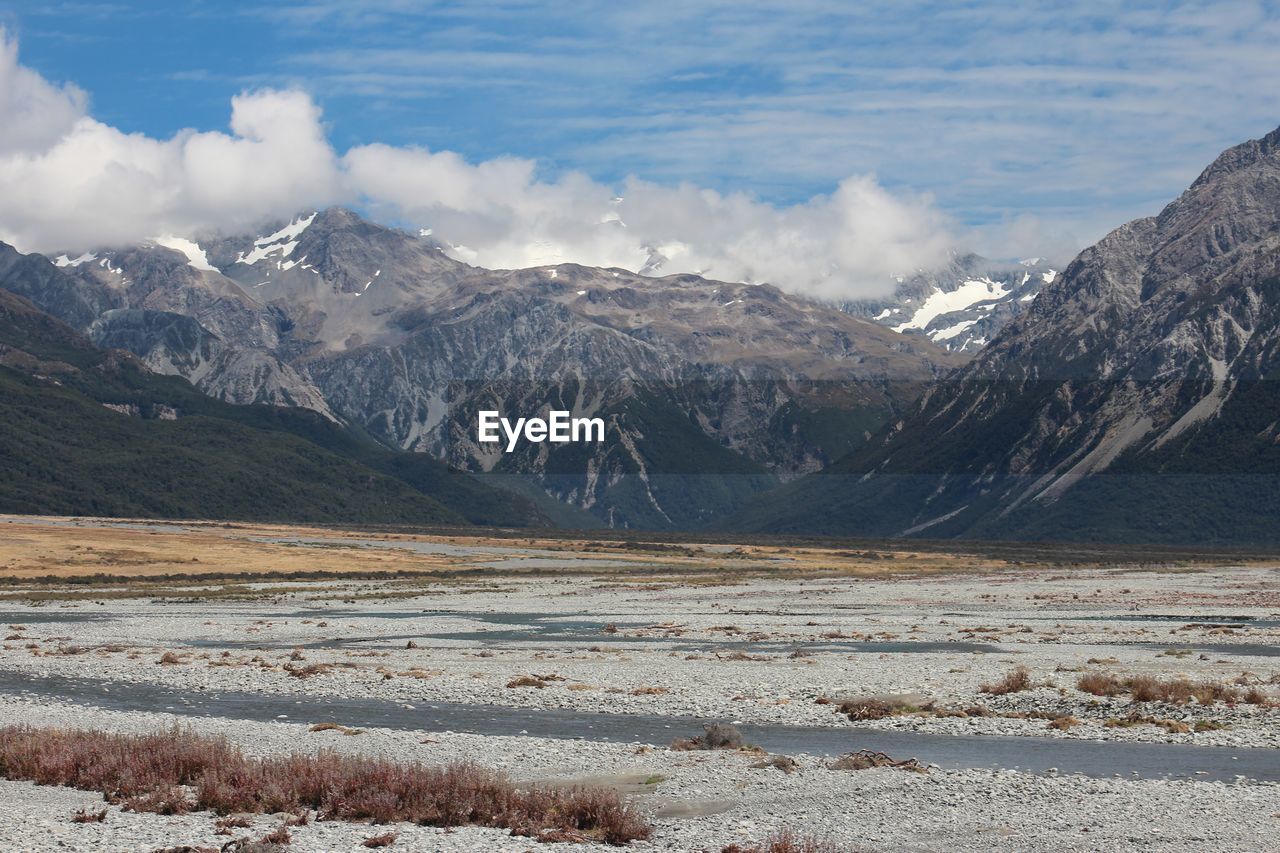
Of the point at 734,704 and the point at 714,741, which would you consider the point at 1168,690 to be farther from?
the point at 714,741

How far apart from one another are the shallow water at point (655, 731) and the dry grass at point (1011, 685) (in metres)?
8.68

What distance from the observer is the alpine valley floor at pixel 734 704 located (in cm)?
3167

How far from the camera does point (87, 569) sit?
527 ft

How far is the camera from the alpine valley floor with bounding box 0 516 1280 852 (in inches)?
1247

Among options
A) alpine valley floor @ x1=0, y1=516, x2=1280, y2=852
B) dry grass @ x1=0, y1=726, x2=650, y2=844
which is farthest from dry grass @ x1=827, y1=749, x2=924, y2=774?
dry grass @ x1=0, y1=726, x2=650, y2=844

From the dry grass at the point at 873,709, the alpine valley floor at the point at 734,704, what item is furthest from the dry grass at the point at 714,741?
the dry grass at the point at 873,709

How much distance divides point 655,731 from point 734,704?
632cm

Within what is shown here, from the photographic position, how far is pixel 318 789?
33.0m

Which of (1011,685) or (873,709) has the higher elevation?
(1011,685)

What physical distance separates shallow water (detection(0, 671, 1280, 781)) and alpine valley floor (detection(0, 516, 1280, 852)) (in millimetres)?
188

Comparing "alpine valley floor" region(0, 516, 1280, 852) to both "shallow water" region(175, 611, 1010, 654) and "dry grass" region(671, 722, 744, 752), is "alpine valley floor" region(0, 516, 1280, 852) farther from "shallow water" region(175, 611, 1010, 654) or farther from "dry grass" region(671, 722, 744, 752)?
"dry grass" region(671, 722, 744, 752)

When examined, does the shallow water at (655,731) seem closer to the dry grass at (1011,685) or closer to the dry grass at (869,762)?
the dry grass at (869,762)

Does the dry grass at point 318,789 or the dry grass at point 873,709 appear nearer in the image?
the dry grass at point 318,789

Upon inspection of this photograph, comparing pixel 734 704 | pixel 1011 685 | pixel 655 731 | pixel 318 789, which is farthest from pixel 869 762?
pixel 1011 685
